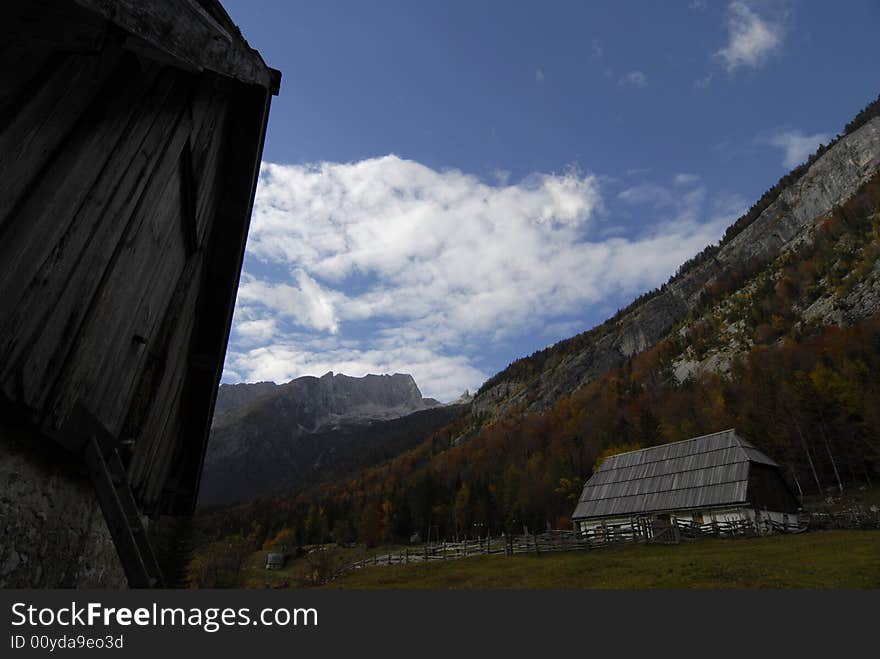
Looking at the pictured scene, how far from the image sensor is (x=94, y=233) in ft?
9.32

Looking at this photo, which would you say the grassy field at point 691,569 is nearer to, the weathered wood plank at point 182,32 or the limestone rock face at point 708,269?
the weathered wood plank at point 182,32

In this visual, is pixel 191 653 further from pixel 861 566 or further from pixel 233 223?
pixel 861 566

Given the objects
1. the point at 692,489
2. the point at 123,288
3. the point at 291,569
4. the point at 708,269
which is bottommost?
the point at 291,569

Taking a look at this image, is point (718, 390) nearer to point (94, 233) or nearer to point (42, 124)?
point (94, 233)

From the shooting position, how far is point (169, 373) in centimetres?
549

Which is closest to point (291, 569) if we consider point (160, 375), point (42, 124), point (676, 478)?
point (676, 478)

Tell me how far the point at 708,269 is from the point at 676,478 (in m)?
149

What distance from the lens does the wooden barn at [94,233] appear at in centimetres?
213

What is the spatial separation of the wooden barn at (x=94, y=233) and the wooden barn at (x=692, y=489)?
33.7 m

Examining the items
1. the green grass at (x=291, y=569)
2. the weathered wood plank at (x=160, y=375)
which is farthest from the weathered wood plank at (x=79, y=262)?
the green grass at (x=291, y=569)

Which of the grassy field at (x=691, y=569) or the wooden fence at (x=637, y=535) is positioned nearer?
the grassy field at (x=691, y=569)

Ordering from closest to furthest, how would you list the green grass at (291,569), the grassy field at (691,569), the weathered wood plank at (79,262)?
1. the weathered wood plank at (79,262)
2. the grassy field at (691,569)
3. the green grass at (291,569)

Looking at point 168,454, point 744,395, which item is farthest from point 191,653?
point 744,395

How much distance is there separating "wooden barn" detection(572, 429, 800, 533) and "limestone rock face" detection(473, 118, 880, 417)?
10788 cm
